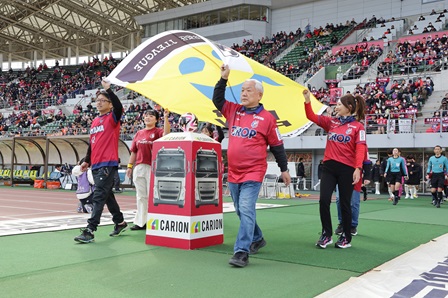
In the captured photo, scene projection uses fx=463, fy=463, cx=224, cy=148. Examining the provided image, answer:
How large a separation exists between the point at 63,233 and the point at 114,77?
2.65 metres

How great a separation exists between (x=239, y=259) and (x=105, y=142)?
8.92ft

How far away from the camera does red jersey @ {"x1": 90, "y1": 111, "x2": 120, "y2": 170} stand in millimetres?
6480

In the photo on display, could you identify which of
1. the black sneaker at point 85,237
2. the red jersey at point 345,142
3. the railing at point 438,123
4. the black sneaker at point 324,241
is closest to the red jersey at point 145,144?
the black sneaker at point 85,237

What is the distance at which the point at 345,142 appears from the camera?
6.30 metres

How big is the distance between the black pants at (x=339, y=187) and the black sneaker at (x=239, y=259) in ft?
5.52

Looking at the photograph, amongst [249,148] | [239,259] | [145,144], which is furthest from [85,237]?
[249,148]

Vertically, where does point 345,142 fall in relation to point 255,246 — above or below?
above

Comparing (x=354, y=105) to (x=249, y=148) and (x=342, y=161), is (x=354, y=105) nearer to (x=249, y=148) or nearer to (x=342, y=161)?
(x=342, y=161)

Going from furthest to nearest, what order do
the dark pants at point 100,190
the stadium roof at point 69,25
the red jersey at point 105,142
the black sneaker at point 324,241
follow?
the stadium roof at point 69,25 → the red jersey at point 105,142 → the dark pants at point 100,190 → the black sneaker at point 324,241

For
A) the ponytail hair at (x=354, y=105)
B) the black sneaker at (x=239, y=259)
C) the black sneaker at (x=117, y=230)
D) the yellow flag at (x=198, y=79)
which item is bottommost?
the black sneaker at (x=117, y=230)

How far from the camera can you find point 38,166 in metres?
25.6

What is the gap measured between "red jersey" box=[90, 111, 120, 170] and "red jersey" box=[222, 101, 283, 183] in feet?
6.43

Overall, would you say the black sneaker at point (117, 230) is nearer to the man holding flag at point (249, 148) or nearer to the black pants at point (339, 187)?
the man holding flag at point (249, 148)

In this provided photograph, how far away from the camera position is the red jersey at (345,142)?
246 inches
